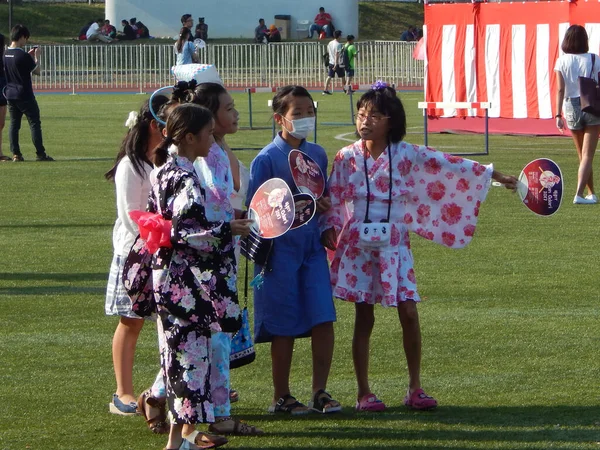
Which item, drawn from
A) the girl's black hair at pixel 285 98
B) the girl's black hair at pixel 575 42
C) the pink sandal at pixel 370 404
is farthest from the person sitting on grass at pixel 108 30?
the pink sandal at pixel 370 404

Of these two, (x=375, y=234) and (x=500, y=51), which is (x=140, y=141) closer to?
(x=375, y=234)

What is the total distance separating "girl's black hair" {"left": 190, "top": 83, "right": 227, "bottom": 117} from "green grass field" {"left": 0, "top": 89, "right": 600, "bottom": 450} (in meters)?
1.49

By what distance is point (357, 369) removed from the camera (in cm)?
598

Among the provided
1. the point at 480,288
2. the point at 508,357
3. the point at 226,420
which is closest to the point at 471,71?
the point at 480,288

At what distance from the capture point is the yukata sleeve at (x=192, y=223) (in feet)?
16.1

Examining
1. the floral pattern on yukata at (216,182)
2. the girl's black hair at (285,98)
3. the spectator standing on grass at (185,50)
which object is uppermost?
the spectator standing on grass at (185,50)

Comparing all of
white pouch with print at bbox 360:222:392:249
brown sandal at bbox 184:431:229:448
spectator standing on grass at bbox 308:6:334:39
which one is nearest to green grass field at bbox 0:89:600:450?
brown sandal at bbox 184:431:229:448

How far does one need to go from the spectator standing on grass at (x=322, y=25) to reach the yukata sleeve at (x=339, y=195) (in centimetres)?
4916

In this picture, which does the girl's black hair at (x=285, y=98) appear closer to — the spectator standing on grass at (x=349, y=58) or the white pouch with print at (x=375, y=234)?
the white pouch with print at (x=375, y=234)

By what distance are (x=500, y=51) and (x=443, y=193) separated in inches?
690

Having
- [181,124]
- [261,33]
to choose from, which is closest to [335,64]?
[261,33]

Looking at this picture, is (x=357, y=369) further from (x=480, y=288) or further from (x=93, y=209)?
(x=93, y=209)

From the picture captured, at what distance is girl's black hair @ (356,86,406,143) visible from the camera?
5957 millimetres

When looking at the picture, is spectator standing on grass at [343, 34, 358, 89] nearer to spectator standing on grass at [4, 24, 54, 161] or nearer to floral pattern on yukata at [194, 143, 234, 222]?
spectator standing on grass at [4, 24, 54, 161]
